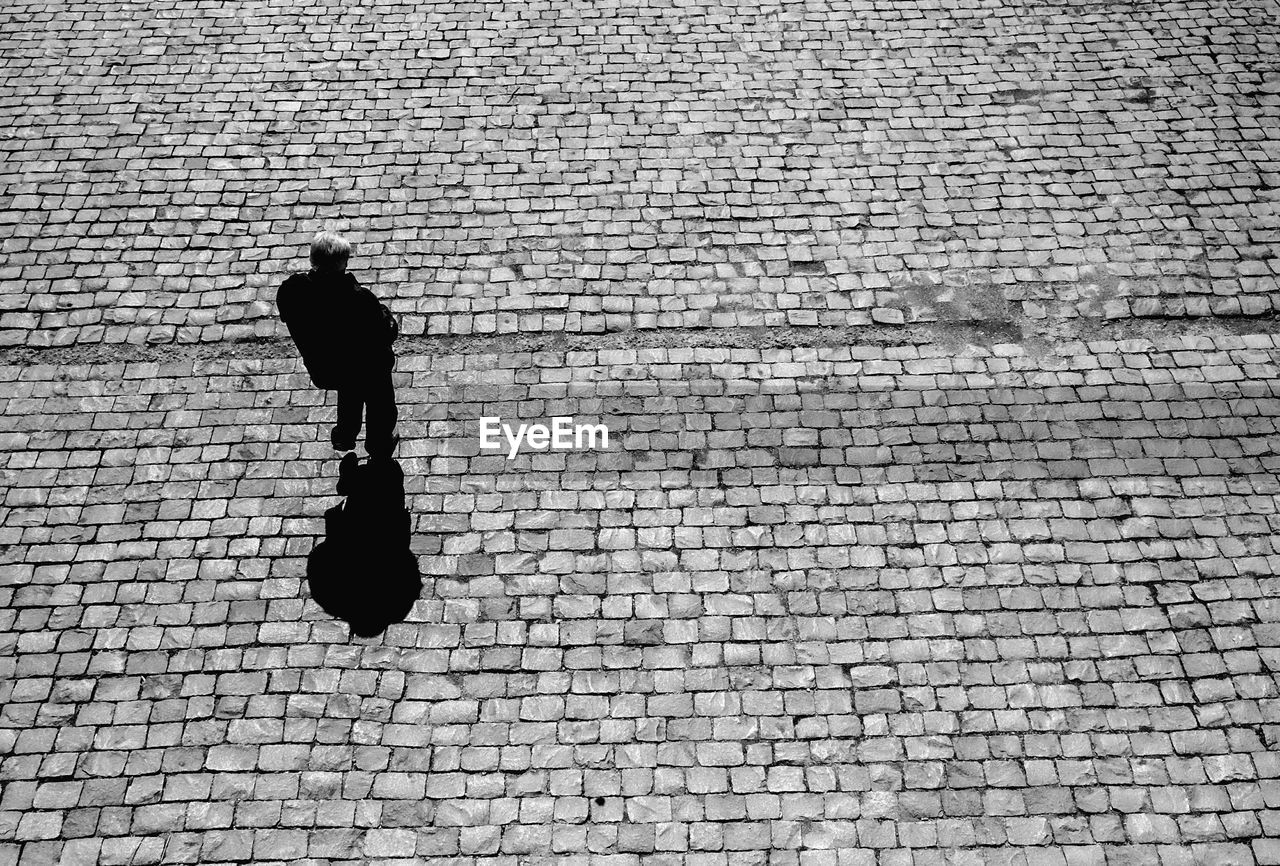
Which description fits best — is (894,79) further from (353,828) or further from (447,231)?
(353,828)

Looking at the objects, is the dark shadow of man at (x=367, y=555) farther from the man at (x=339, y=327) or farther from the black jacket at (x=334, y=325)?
the black jacket at (x=334, y=325)

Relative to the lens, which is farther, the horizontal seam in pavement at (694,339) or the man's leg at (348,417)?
the horizontal seam in pavement at (694,339)

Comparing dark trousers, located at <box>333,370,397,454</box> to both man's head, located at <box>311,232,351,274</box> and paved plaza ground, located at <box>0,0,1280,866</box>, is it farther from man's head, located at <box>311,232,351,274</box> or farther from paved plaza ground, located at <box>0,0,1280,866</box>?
man's head, located at <box>311,232,351,274</box>

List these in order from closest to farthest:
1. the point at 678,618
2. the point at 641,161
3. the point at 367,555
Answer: the point at 678,618
the point at 367,555
the point at 641,161

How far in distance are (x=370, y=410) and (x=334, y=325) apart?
757 mm

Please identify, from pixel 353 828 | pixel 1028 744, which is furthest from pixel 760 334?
pixel 353 828

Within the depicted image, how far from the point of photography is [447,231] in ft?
25.1

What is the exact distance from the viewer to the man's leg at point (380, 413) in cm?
595

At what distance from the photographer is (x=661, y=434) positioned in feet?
21.6

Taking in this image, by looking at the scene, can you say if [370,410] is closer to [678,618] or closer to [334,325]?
[334,325]

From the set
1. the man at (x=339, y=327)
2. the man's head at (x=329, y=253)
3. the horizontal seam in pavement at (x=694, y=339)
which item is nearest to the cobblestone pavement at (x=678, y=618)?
the horizontal seam in pavement at (x=694, y=339)

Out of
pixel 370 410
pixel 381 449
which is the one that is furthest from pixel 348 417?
pixel 381 449

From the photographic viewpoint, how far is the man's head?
17.8ft

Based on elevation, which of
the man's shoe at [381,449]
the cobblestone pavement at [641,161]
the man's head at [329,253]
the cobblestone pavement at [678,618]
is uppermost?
the man's head at [329,253]
